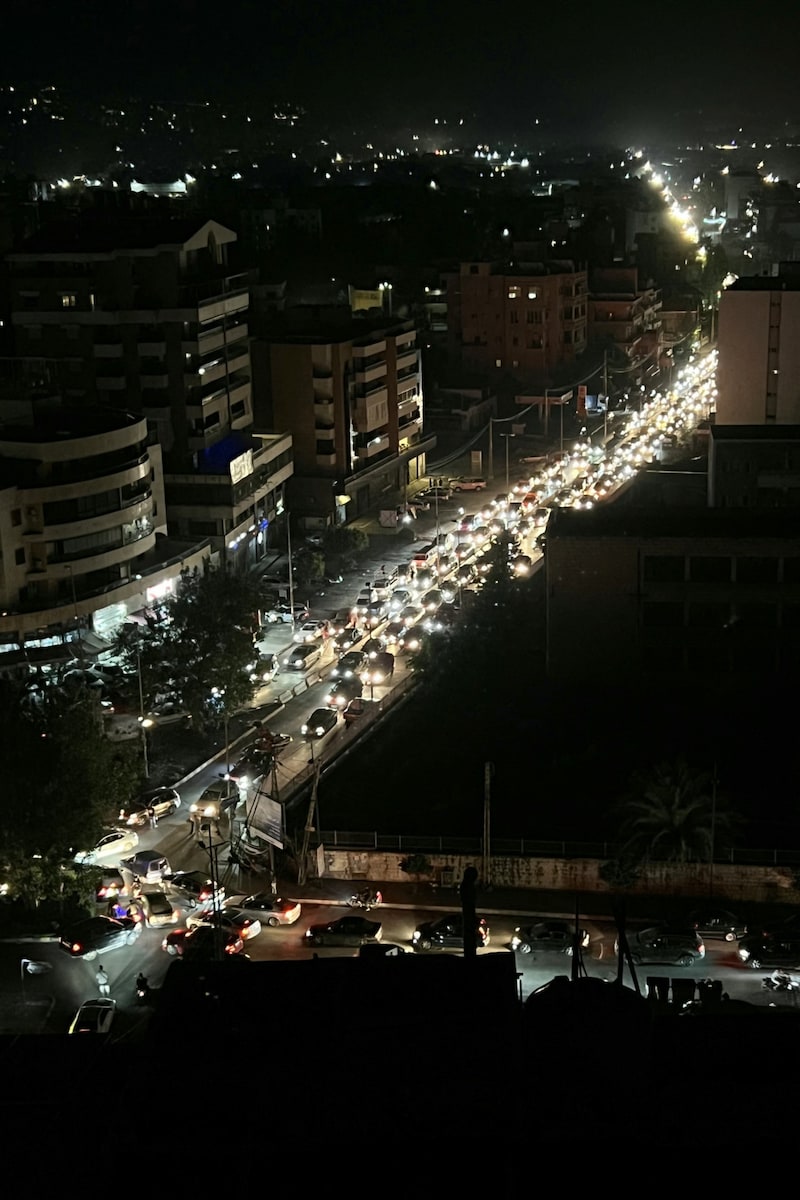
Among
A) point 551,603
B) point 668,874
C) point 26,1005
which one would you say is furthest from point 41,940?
point 551,603

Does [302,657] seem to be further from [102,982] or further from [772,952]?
[772,952]

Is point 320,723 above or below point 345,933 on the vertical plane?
above

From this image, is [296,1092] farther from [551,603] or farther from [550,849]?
[551,603]

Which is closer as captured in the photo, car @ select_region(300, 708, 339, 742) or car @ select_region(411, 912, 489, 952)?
car @ select_region(411, 912, 489, 952)

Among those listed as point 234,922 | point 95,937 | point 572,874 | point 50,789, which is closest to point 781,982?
point 572,874

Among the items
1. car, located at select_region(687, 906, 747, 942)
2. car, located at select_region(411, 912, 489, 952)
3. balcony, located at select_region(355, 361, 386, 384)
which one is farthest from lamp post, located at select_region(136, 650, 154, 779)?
balcony, located at select_region(355, 361, 386, 384)

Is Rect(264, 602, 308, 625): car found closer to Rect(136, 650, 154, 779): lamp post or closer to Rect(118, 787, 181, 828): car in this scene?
Rect(136, 650, 154, 779): lamp post
